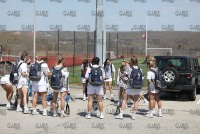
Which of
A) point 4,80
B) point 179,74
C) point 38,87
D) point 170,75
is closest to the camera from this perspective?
point 38,87

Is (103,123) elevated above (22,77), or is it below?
below

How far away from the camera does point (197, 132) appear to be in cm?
1052

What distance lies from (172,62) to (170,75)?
1068 mm

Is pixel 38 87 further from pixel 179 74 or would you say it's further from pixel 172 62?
pixel 172 62

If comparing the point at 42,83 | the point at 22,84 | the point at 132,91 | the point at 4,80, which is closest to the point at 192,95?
the point at 132,91

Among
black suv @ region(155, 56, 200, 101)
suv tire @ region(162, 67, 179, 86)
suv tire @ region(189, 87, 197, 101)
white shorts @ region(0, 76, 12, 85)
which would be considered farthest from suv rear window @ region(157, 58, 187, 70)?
white shorts @ region(0, 76, 12, 85)

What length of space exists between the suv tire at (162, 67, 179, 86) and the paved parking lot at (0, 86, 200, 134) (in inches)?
65.9

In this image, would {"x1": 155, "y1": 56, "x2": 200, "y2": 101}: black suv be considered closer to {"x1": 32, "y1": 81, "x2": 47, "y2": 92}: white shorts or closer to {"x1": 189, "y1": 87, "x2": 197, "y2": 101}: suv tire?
{"x1": 189, "y1": 87, "x2": 197, "y2": 101}: suv tire

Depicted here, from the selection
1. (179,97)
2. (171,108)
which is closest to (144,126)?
(171,108)

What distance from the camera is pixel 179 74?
16.6 metres

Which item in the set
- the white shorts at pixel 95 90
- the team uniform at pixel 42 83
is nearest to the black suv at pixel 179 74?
the white shorts at pixel 95 90

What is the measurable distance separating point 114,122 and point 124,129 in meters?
1.03

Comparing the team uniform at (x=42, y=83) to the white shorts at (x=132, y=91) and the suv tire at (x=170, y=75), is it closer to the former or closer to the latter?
the white shorts at (x=132, y=91)

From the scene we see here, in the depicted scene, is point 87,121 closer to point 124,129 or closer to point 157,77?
point 124,129
